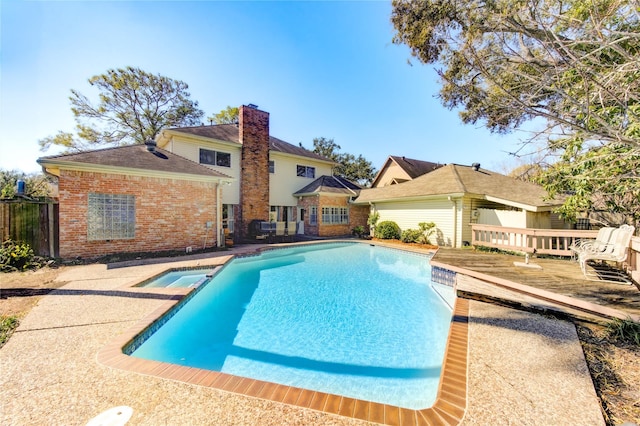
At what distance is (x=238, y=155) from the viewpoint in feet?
55.6

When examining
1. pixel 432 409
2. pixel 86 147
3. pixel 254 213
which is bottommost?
pixel 432 409

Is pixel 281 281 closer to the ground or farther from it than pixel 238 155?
closer to the ground

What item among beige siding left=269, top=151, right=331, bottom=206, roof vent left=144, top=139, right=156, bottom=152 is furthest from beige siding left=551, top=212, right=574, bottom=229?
roof vent left=144, top=139, right=156, bottom=152

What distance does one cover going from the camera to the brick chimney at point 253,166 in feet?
54.9

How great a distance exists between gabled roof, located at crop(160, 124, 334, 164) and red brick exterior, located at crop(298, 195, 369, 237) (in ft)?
13.1

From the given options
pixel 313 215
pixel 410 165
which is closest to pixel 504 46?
pixel 313 215

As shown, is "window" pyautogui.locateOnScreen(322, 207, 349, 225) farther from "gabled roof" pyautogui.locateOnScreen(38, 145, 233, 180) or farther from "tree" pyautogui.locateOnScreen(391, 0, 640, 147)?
"tree" pyautogui.locateOnScreen(391, 0, 640, 147)

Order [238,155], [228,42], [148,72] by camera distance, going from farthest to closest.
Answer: [148,72] → [238,155] → [228,42]

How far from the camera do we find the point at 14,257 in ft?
27.5

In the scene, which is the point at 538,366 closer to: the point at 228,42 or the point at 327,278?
the point at 327,278

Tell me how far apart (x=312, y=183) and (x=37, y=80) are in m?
15.1

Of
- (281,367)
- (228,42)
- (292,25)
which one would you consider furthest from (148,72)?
(281,367)

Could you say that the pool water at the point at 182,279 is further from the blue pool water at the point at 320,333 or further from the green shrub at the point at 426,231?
the green shrub at the point at 426,231

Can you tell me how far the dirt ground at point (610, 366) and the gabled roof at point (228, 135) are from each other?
11553 millimetres
